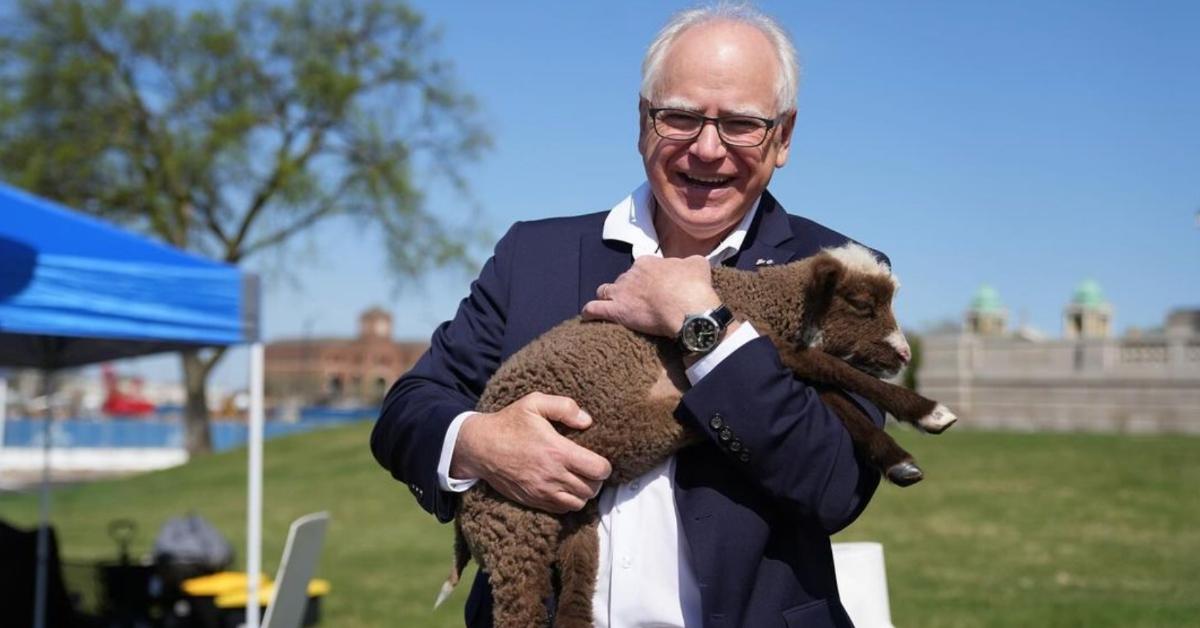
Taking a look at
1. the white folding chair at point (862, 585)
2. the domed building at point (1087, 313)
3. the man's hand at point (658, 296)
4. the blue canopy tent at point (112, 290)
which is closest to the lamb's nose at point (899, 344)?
the man's hand at point (658, 296)

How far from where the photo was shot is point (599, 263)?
3.02 metres

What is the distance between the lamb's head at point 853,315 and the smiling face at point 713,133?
293mm

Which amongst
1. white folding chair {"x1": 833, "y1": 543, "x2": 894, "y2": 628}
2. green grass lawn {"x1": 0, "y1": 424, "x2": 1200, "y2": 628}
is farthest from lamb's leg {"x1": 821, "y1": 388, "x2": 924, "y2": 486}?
green grass lawn {"x1": 0, "y1": 424, "x2": 1200, "y2": 628}

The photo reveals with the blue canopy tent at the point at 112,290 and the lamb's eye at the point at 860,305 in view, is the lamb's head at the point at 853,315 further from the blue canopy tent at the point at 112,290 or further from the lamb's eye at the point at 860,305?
the blue canopy tent at the point at 112,290

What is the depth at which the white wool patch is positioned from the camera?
2.67 m

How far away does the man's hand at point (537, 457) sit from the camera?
2.49m

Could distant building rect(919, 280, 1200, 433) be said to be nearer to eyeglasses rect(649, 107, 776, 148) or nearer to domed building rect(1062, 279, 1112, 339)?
domed building rect(1062, 279, 1112, 339)

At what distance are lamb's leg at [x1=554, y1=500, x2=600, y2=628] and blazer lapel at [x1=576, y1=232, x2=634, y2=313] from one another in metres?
0.62

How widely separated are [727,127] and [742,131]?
0.12 ft

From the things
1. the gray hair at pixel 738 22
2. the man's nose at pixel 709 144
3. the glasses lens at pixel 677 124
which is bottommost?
the man's nose at pixel 709 144

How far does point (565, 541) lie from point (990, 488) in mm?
21524

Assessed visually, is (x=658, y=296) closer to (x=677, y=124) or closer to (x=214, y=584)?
(x=677, y=124)

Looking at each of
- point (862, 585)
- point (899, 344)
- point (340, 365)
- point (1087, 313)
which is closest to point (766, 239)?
point (899, 344)

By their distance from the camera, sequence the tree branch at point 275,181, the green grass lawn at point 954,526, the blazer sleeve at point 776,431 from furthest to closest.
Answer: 1. the tree branch at point 275,181
2. the green grass lawn at point 954,526
3. the blazer sleeve at point 776,431
